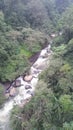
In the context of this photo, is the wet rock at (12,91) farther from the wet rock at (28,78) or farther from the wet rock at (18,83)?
the wet rock at (28,78)

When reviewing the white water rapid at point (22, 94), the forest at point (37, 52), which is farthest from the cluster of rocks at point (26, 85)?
the forest at point (37, 52)

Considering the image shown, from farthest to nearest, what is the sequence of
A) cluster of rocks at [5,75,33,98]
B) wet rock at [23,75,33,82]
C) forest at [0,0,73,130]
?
wet rock at [23,75,33,82] → cluster of rocks at [5,75,33,98] → forest at [0,0,73,130]

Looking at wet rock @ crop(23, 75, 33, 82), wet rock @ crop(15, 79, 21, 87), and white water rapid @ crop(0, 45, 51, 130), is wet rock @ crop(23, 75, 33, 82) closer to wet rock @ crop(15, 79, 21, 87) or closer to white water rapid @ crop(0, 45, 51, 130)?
white water rapid @ crop(0, 45, 51, 130)

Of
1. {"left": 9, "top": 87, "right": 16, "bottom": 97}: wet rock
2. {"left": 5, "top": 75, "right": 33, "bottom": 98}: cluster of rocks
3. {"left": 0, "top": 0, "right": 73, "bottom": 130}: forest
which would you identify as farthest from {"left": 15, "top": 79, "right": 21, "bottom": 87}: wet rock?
{"left": 9, "top": 87, "right": 16, "bottom": 97}: wet rock

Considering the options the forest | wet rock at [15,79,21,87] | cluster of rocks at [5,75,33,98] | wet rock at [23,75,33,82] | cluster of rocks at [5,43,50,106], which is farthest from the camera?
wet rock at [23,75,33,82]

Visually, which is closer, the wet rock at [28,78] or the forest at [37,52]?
the forest at [37,52]

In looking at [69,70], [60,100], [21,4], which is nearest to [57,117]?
[60,100]

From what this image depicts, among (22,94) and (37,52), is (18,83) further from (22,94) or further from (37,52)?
(37,52)

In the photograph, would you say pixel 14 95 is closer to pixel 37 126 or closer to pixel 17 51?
pixel 37 126

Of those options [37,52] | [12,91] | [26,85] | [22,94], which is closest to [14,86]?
[12,91]

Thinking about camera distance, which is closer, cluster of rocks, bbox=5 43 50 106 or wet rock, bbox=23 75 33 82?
cluster of rocks, bbox=5 43 50 106
